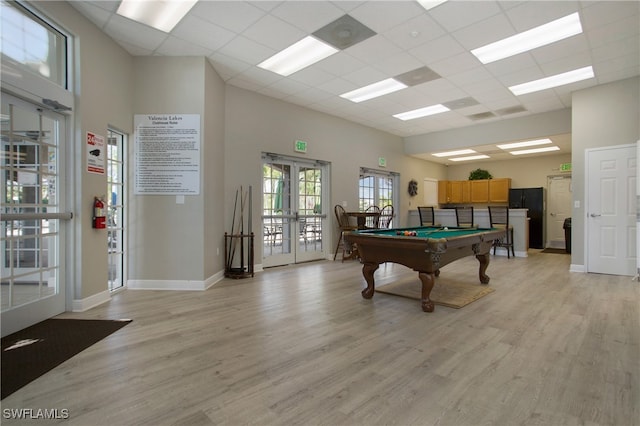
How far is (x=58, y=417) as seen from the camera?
1679 millimetres

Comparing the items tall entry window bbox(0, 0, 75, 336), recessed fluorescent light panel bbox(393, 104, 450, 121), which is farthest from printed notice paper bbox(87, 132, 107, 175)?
Answer: recessed fluorescent light panel bbox(393, 104, 450, 121)

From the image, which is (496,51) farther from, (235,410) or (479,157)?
(479,157)

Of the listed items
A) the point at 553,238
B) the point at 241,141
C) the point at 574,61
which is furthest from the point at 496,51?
the point at 553,238

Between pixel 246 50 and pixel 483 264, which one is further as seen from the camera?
pixel 483 264

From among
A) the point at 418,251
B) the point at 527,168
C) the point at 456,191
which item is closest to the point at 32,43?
the point at 418,251

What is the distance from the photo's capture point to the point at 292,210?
6.50 m

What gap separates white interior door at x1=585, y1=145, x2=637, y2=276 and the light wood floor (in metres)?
1.87

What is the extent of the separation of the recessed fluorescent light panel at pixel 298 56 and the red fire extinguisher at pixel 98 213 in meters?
2.83

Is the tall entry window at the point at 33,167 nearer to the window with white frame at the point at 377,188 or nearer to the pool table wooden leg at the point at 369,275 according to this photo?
the pool table wooden leg at the point at 369,275

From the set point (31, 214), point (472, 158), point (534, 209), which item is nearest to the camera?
point (31, 214)

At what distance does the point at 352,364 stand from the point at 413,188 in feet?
25.8

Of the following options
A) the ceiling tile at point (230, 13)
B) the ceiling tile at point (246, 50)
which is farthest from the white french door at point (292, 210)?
the ceiling tile at point (230, 13)

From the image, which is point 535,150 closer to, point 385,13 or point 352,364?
point 385,13
